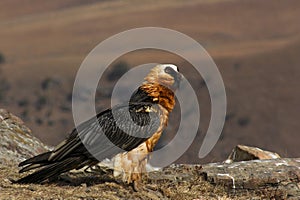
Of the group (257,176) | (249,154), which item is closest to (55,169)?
(257,176)

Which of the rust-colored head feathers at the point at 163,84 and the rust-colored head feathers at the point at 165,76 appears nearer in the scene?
the rust-colored head feathers at the point at 163,84

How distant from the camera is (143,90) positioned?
10.1 m

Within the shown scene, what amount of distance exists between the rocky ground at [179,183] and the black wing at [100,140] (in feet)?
1.01

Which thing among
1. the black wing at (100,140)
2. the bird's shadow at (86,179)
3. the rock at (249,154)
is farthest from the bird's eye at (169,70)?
the rock at (249,154)

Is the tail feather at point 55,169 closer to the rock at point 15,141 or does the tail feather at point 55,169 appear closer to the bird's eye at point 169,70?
the rock at point 15,141

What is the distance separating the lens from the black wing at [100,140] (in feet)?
30.7

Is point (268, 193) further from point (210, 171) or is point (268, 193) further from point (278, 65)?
point (278, 65)

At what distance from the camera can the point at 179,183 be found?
10398 millimetres

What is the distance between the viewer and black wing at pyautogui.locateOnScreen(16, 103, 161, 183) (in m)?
9.35

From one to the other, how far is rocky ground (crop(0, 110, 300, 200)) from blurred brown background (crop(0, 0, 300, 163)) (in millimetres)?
5855

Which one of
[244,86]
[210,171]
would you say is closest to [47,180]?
[210,171]

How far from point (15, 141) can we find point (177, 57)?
8239 centimetres

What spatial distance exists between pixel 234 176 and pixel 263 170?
0.58 m

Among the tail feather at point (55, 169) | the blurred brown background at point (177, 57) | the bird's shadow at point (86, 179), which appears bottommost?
the bird's shadow at point (86, 179)
